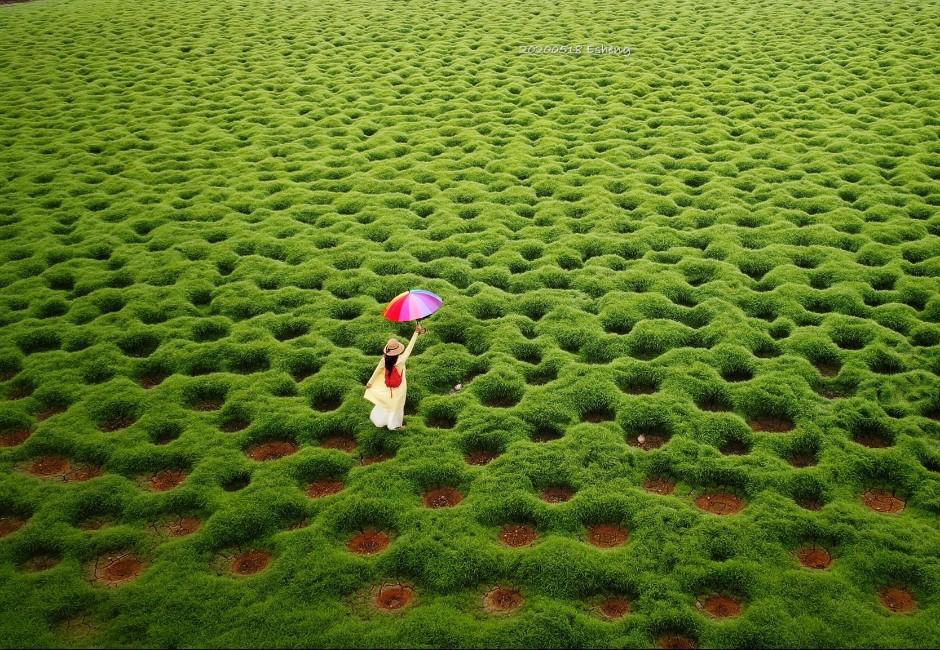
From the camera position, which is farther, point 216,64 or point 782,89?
point 216,64

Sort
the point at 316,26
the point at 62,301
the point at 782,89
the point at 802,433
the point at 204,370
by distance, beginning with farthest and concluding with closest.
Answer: the point at 316,26, the point at 782,89, the point at 62,301, the point at 204,370, the point at 802,433

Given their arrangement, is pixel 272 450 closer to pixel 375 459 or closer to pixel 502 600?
pixel 375 459

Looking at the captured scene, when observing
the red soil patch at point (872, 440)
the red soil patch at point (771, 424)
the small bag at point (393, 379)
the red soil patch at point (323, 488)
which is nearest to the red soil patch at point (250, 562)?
the red soil patch at point (323, 488)

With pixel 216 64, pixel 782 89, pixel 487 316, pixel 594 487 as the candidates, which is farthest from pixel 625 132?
pixel 216 64

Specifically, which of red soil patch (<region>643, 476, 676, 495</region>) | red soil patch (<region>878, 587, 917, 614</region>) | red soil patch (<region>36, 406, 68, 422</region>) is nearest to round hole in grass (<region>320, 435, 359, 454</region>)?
red soil patch (<region>643, 476, 676, 495</region>)

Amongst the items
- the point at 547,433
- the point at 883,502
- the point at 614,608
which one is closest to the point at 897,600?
the point at 883,502

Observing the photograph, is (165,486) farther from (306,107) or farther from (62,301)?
(306,107)

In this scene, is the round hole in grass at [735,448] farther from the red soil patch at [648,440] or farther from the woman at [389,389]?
the woman at [389,389]
